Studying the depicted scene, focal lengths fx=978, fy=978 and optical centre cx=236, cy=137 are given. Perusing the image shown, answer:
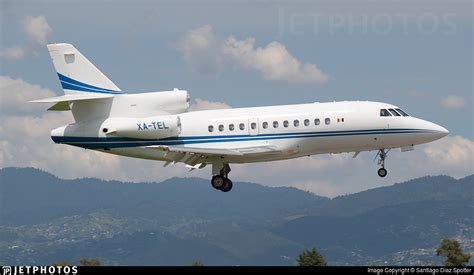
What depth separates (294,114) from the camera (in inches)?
2079

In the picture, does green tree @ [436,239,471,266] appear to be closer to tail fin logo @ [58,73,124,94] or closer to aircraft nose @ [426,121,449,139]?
aircraft nose @ [426,121,449,139]

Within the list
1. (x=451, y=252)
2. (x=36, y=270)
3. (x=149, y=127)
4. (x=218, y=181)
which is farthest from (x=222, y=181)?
(x=451, y=252)

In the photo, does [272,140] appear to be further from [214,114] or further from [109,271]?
Answer: [109,271]

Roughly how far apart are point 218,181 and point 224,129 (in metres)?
2.99

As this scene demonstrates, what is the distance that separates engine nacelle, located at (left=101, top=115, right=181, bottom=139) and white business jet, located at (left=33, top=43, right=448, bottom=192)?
0.18 ft

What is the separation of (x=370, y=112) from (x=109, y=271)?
26.0m

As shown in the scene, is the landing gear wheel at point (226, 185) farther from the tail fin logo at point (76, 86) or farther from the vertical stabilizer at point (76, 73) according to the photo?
the tail fin logo at point (76, 86)

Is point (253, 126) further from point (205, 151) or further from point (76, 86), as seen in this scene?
point (76, 86)

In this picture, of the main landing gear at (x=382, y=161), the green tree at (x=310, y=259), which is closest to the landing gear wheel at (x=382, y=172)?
the main landing gear at (x=382, y=161)

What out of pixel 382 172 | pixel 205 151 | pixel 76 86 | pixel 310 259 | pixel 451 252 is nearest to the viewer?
pixel 205 151

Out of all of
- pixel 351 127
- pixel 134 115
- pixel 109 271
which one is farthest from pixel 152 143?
pixel 109 271

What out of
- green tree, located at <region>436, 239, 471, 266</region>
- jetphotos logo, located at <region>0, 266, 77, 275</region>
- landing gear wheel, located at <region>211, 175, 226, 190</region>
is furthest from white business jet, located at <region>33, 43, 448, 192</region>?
green tree, located at <region>436, 239, 471, 266</region>

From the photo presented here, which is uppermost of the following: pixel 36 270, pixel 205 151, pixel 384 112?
pixel 384 112

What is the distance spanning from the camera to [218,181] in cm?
5412
